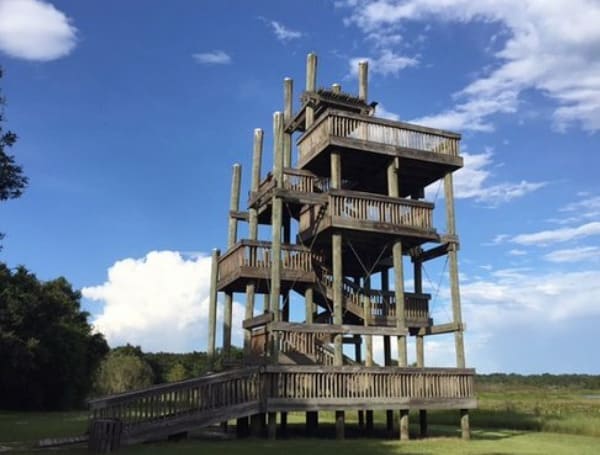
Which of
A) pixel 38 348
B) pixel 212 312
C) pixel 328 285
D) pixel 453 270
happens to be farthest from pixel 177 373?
pixel 453 270

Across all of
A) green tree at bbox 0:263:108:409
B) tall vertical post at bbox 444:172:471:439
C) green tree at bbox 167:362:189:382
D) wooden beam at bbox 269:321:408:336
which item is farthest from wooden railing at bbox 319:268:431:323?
green tree at bbox 167:362:189:382

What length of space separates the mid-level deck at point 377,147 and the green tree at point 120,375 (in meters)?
36.1

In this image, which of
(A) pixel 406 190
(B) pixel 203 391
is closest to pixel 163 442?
(B) pixel 203 391

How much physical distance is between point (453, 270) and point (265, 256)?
5721 mm

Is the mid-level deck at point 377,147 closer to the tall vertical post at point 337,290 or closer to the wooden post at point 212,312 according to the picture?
the tall vertical post at point 337,290

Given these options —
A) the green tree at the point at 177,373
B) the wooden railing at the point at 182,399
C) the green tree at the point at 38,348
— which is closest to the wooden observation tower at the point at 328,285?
the wooden railing at the point at 182,399

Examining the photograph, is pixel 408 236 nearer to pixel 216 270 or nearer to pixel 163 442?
pixel 216 270

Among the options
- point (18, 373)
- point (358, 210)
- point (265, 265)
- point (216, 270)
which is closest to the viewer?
point (358, 210)

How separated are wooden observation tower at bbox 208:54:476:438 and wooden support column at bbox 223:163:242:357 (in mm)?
39

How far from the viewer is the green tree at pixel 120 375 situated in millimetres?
50281

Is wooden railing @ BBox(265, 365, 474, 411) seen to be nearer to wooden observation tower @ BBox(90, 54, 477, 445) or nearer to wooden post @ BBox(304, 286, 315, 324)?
wooden observation tower @ BBox(90, 54, 477, 445)

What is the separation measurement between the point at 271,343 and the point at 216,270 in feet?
19.3

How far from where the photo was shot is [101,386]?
52031 mm

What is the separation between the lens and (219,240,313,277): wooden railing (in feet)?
62.5
